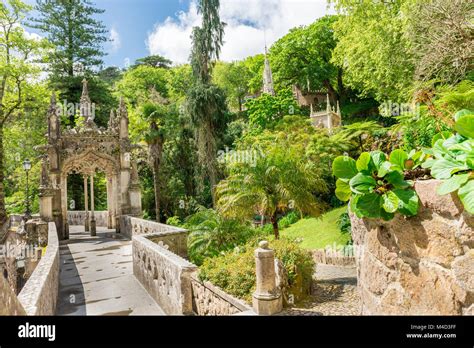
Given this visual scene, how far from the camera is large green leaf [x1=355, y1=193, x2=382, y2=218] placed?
2156mm

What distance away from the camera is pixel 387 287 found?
231 centimetres

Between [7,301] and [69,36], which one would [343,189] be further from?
[69,36]

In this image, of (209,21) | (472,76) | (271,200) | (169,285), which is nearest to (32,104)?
(209,21)

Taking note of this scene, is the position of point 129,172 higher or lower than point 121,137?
lower

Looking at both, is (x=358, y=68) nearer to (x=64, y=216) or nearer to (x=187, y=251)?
(x=187, y=251)

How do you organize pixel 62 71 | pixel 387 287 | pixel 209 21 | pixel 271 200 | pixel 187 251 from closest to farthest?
pixel 387 287 < pixel 271 200 < pixel 187 251 < pixel 209 21 < pixel 62 71

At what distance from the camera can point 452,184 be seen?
1.75 meters

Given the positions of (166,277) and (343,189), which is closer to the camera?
(343,189)

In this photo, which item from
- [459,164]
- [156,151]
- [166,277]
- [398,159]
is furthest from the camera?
[156,151]

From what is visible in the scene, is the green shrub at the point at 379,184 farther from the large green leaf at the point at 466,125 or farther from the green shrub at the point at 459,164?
the large green leaf at the point at 466,125

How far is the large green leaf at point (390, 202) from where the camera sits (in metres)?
2.03

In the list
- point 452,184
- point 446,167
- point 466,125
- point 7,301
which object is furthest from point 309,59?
point 7,301

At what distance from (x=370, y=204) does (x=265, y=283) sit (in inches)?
128

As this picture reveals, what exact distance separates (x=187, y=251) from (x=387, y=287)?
33.6 feet
